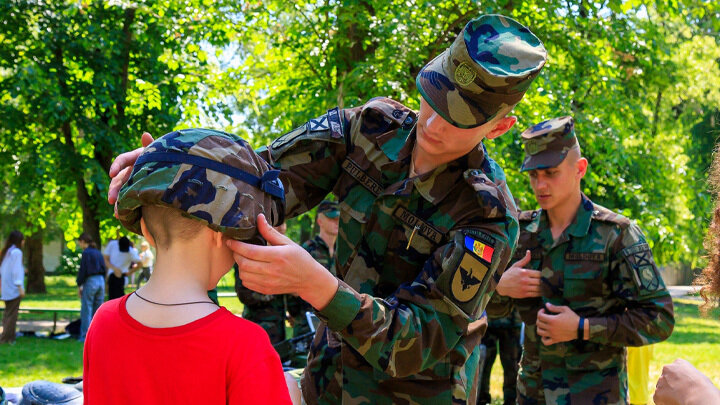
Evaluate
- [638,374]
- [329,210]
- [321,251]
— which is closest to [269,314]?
[321,251]

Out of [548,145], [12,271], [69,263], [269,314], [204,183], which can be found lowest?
[69,263]

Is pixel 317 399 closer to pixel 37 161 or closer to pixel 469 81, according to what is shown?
pixel 469 81

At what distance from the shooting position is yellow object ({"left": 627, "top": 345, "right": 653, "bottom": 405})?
7840 mm

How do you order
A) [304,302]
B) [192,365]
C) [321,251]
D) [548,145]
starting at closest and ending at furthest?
[192,365] → [548,145] → [321,251] → [304,302]

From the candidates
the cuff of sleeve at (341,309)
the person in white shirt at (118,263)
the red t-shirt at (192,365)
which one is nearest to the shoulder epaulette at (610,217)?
the cuff of sleeve at (341,309)

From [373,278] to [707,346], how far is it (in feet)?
49.5

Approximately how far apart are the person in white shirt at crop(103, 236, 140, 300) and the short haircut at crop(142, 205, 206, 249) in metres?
13.6

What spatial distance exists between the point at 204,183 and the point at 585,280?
10.5 ft

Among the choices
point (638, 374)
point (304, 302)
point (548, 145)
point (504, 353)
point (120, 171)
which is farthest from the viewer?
point (504, 353)

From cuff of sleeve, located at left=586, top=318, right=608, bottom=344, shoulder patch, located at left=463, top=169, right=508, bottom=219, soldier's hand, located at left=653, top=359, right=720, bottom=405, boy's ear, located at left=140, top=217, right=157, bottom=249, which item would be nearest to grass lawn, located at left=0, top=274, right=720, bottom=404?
cuff of sleeve, located at left=586, top=318, right=608, bottom=344

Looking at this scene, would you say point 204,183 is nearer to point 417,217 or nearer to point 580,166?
point 417,217

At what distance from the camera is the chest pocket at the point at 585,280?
15.2ft

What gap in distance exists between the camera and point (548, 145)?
4.94 m

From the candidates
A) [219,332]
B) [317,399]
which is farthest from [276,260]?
[317,399]
